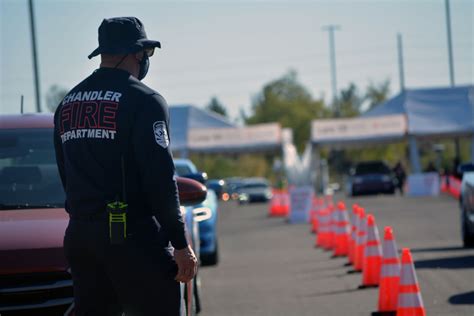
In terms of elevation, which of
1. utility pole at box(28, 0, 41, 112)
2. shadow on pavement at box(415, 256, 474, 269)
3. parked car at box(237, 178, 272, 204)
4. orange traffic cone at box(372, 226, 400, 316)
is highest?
utility pole at box(28, 0, 41, 112)

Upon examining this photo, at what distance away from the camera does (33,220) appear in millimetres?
6934

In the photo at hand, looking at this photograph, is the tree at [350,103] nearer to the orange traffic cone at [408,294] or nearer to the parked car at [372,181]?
the parked car at [372,181]

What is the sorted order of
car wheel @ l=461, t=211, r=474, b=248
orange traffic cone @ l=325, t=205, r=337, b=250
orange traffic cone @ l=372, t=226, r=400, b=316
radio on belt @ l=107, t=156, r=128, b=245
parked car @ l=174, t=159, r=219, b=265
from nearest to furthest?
radio on belt @ l=107, t=156, r=128, b=245
orange traffic cone @ l=372, t=226, r=400, b=316
parked car @ l=174, t=159, r=219, b=265
car wheel @ l=461, t=211, r=474, b=248
orange traffic cone @ l=325, t=205, r=337, b=250

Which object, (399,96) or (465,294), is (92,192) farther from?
(399,96)

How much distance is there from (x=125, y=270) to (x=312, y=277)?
956 cm

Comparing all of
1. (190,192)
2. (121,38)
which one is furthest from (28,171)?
(121,38)

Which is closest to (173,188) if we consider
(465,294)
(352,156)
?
(465,294)

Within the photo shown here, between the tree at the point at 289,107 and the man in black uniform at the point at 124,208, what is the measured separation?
115811 millimetres

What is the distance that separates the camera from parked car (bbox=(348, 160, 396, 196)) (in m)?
48.3

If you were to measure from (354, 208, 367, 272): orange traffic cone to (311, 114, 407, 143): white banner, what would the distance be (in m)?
36.8

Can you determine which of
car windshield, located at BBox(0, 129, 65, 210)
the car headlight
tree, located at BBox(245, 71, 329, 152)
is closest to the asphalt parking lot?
the car headlight

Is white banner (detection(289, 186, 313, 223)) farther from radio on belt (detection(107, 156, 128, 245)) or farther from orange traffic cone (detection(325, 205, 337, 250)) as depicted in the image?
radio on belt (detection(107, 156, 128, 245))

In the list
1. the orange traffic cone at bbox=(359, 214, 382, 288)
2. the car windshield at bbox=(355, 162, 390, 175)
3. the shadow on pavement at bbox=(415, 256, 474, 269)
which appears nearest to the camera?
the orange traffic cone at bbox=(359, 214, 382, 288)

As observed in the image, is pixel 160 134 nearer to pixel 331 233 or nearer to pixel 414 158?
pixel 331 233
